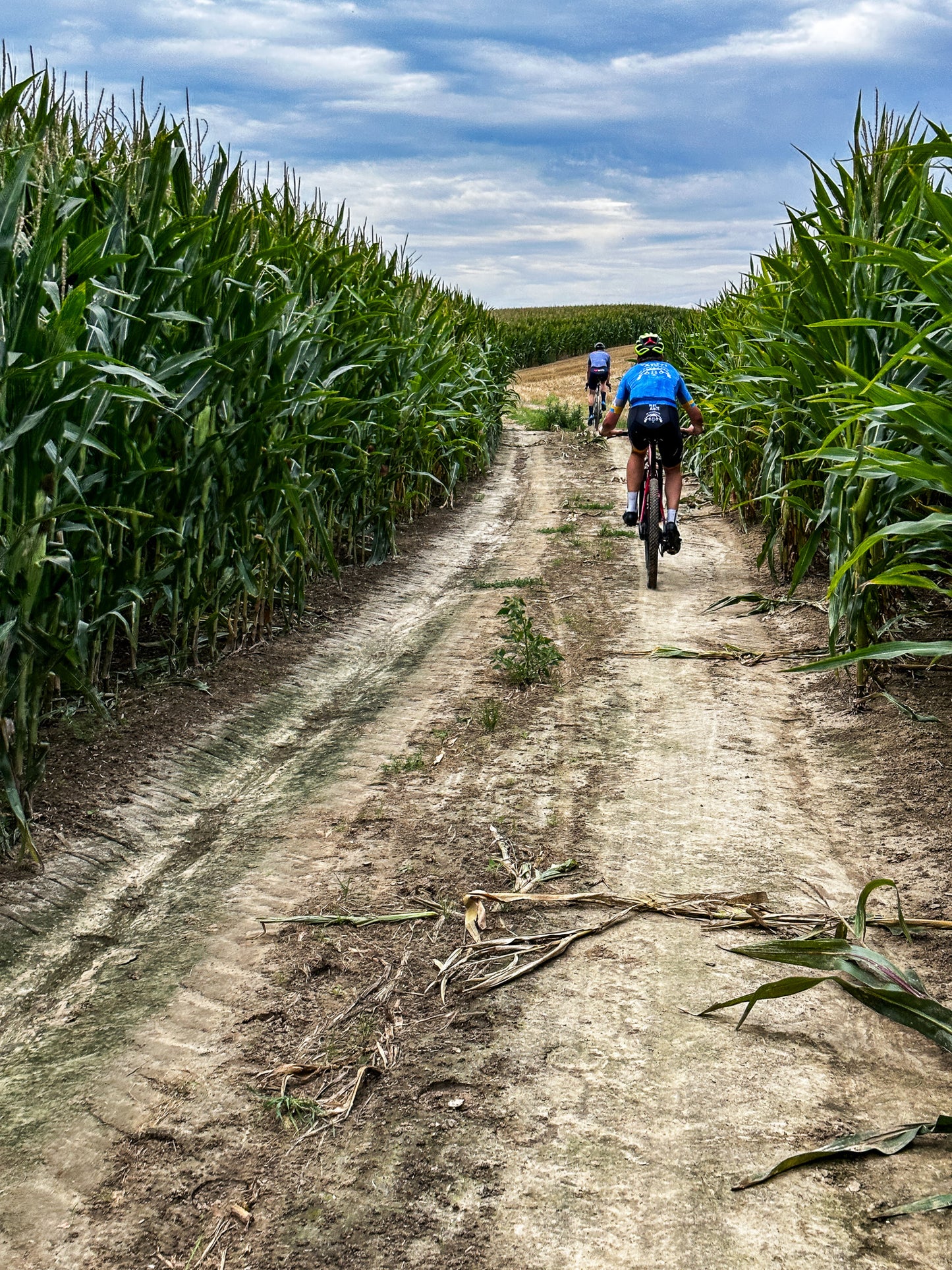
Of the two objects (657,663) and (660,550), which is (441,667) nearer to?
(657,663)

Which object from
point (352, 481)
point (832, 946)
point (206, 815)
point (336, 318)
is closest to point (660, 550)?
point (352, 481)

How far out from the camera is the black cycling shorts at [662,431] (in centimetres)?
841

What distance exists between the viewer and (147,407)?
15.1ft

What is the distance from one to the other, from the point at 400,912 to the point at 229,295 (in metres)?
3.33

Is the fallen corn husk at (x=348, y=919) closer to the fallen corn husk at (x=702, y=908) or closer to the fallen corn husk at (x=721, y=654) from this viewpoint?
the fallen corn husk at (x=702, y=908)

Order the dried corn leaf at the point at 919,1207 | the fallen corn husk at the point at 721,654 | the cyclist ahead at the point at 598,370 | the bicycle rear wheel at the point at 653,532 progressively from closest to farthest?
the dried corn leaf at the point at 919,1207, the fallen corn husk at the point at 721,654, the bicycle rear wheel at the point at 653,532, the cyclist ahead at the point at 598,370

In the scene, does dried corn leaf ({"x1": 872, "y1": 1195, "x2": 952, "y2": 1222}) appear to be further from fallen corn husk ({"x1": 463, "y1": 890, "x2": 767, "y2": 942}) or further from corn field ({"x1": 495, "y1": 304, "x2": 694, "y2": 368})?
corn field ({"x1": 495, "y1": 304, "x2": 694, "y2": 368})

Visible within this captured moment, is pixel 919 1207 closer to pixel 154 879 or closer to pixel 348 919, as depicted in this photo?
pixel 348 919

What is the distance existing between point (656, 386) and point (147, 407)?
493 centimetres

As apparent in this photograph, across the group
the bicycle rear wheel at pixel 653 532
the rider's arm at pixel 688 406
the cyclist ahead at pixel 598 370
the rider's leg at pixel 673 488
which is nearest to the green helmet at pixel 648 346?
the rider's arm at pixel 688 406

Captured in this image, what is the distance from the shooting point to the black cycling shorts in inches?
331

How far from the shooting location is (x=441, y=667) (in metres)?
6.25

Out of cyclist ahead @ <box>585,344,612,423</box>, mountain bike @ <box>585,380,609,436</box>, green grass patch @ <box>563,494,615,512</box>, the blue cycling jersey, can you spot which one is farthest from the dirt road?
mountain bike @ <box>585,380,609,436</box>

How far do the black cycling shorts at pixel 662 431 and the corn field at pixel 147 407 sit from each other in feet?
6.69
